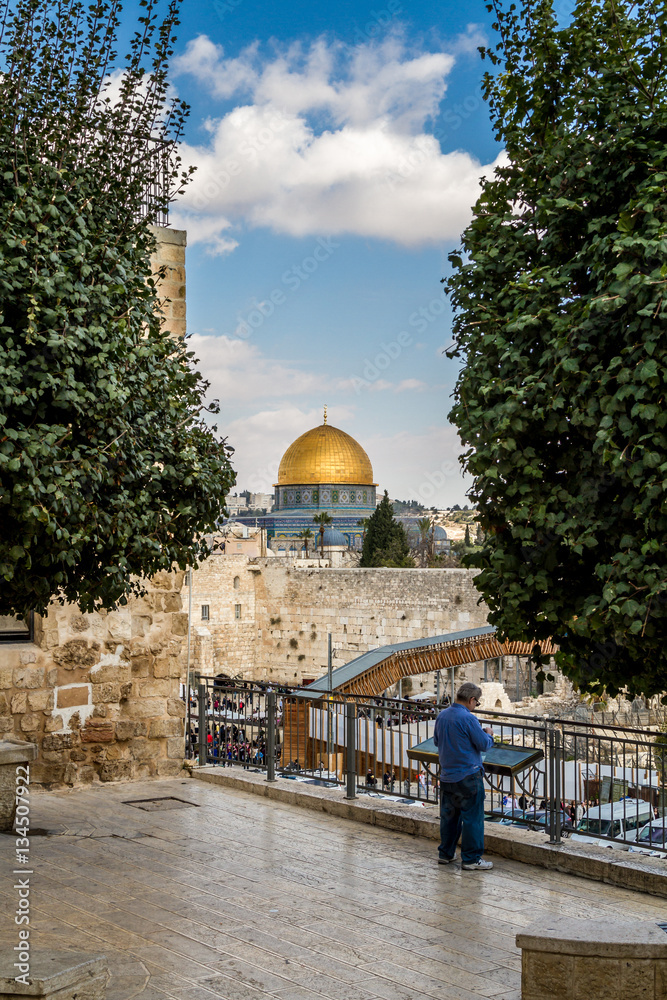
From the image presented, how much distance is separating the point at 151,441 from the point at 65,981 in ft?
9.72

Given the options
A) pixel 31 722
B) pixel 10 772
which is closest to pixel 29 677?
pixel 31 722

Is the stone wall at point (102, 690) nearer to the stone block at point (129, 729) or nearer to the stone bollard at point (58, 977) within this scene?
the stone block at point (129, 729)

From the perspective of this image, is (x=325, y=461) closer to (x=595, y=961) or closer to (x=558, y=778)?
(x=558, y=778)

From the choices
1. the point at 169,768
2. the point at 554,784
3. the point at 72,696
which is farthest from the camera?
the point at 169,768

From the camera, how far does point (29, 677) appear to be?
763 cm

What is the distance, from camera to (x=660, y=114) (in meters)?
3.69

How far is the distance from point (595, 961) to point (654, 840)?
295 centimetres

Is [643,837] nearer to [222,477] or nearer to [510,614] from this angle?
[510,614]

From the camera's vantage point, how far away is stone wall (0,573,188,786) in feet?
25.1

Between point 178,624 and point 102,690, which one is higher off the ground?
point 178,624

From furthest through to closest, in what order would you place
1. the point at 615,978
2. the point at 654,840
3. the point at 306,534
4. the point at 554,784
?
the point at 306,534, the point at 554,784, the point at 654,840, the point at 615,978

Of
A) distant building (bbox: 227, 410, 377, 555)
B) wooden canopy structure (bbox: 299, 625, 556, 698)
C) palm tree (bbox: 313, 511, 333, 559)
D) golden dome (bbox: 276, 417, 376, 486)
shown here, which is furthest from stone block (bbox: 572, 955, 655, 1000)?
golden dome (bbox: 276, 417, 376, 486)

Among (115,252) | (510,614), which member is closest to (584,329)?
(510,614)

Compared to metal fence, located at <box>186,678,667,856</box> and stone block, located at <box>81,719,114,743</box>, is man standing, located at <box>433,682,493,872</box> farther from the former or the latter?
stone block, located at <box>81,719,114,743</box>
